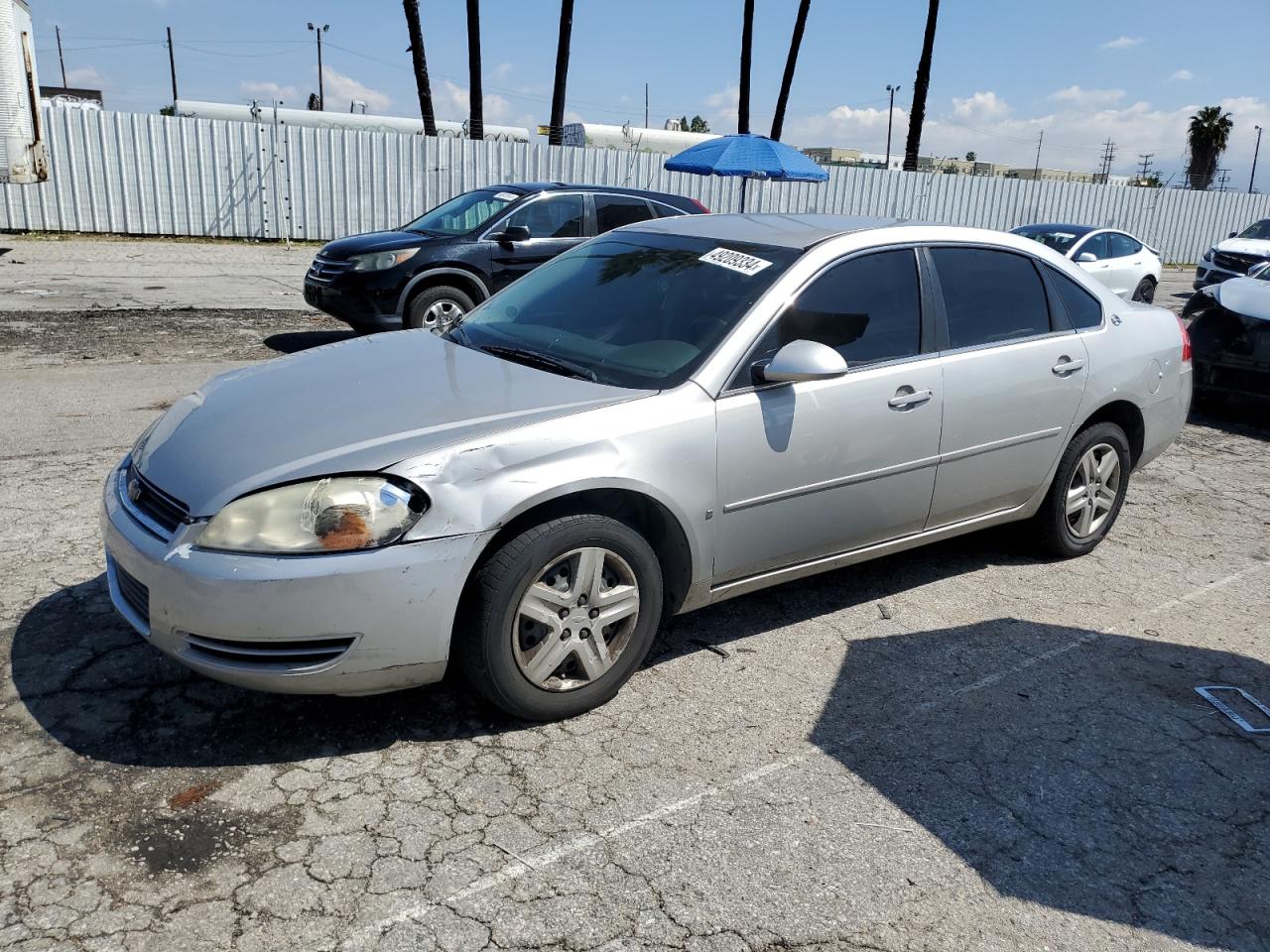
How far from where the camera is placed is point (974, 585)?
16.0ft

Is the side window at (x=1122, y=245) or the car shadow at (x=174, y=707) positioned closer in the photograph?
the car shadow at (x=174, y=707)

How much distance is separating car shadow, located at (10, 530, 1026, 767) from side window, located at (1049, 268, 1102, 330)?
2.39m

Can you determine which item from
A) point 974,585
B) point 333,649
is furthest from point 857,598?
point 333,649

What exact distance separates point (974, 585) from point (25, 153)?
13.4 metres

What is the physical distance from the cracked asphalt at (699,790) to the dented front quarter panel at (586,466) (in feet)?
2.46

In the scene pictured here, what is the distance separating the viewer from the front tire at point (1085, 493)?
4980mm

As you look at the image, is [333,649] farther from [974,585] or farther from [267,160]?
[267,160]

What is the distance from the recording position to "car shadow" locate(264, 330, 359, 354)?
32.7ft

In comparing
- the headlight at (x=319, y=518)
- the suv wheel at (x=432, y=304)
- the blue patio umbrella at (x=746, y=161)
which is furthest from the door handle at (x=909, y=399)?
the blue patio umbrella at (x=746, y=161)

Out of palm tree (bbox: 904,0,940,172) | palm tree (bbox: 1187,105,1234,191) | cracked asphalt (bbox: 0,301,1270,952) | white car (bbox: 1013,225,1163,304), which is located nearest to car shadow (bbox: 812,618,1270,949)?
cracked asphalt (bbox: 0,301,1270,952)

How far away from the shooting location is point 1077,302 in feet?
16.4

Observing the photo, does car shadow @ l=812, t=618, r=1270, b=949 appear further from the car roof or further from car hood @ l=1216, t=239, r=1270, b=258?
car hood @ l=1216, t=239, r=1270, b=258

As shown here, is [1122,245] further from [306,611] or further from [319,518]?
[306,611]

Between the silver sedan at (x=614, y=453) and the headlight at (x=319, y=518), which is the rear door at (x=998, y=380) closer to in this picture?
the silver sedan at (x=614, y=453)
